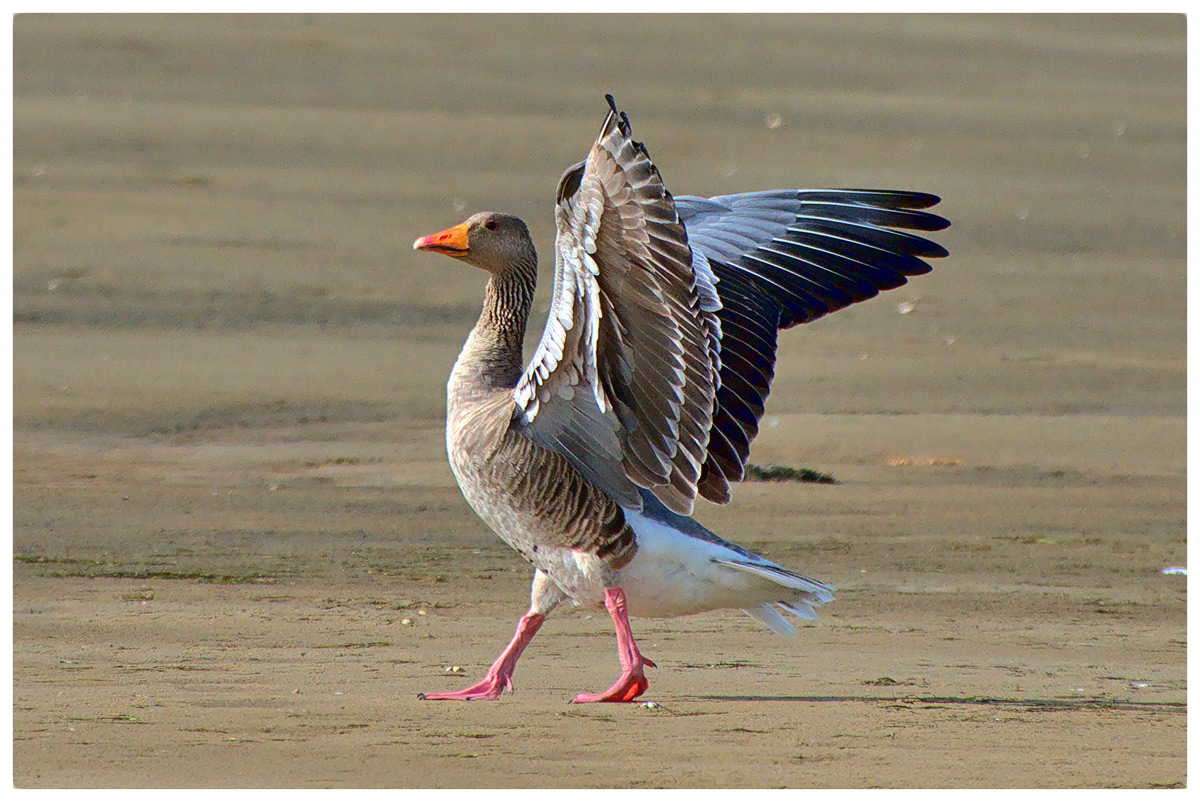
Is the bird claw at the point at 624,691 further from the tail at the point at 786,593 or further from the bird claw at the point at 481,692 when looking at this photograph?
the tail at the point at 786,593

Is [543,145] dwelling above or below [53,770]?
above

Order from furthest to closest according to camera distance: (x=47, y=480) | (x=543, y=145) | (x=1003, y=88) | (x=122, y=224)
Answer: (x=1003, y=88)
(x=543, y=145)
(x=122, y=224)
(x=47, y=480)

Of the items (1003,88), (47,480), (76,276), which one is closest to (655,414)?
(47,480)

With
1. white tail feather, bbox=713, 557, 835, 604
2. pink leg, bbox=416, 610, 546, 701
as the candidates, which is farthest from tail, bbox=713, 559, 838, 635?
pink leg, bbox=416, 610, 546, 701

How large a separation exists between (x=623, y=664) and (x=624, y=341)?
44.6 inches

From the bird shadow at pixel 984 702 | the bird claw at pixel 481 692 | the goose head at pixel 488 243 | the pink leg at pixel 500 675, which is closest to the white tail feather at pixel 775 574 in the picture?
the bird shadow at pixel 984 702

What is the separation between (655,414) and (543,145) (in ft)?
37.0

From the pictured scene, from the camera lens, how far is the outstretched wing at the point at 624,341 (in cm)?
480

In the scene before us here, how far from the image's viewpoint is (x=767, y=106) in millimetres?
17750

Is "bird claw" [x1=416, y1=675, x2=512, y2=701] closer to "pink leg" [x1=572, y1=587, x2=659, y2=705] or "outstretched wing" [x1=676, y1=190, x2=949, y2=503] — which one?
"pink leg" [x1=572, y1=587, x2=659, y2=705]

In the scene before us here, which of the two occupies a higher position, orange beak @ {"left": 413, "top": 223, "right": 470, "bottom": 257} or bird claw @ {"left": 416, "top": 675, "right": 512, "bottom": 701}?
orange beak @ {"left": 413, "top": 223, "right": 470, "bottom": 257}

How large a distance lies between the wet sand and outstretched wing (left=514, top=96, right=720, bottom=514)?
2.63ft

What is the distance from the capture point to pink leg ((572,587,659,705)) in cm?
559
